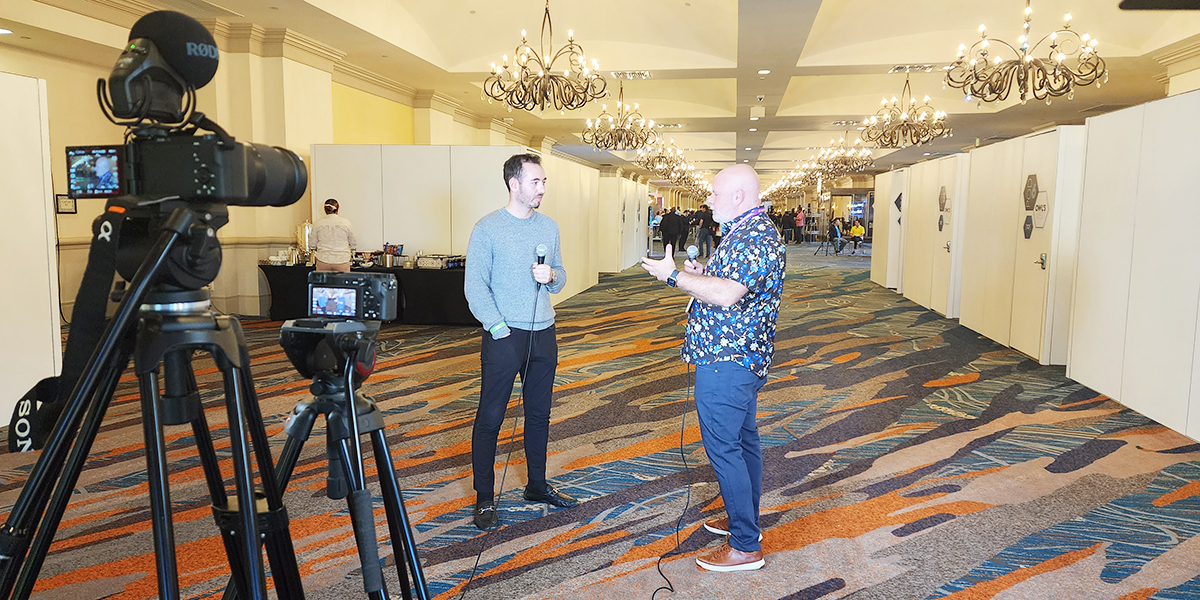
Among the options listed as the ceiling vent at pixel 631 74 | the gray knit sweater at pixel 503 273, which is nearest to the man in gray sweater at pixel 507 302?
the gray knit sweater at pixel 503 273

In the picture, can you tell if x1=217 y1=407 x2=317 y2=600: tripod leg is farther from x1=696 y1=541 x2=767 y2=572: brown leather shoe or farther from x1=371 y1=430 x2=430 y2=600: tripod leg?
x1=696 y1=541 x2=767 y2=572: brown leather shoe

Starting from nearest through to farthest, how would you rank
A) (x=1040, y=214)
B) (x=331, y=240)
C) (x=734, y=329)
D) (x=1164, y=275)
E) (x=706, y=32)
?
(x=734, y=329), (x=1164, y=275), (x=1040, y=214), (x=331, y=240), (x=706, y=32)

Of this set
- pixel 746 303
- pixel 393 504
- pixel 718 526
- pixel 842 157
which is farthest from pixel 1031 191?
pixel 842 157

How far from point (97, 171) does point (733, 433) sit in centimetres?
203

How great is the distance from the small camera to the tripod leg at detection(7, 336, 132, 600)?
14.8 inches

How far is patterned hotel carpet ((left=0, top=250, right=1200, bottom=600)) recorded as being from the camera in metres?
2.71

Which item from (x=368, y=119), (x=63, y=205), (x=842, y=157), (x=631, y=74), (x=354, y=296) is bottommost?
(x=354, y=296)

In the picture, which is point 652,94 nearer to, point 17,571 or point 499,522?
point 499,522

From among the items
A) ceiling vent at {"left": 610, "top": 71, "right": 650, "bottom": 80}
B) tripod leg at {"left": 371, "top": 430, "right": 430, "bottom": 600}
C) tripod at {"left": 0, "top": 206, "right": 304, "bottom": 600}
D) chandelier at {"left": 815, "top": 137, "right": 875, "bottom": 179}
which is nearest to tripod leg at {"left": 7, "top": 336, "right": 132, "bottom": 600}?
tripod at {"left": 0, "top": 206, "right": 304, "bottom": 600}

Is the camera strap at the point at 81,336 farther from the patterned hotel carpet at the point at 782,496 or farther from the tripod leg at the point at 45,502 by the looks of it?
the patterned hotel carpet at the point at 782,496

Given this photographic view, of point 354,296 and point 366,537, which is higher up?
point 354,296

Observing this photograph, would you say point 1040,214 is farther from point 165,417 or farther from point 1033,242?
point 165,417

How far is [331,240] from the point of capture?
8.04m

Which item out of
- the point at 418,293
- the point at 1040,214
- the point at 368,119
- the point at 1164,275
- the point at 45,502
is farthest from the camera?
the point at 368,119
